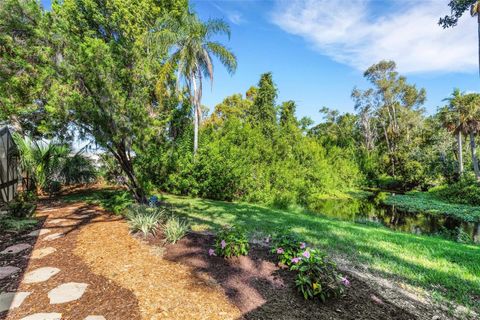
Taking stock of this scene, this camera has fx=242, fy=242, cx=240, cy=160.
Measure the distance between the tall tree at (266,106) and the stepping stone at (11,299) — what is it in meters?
12.9

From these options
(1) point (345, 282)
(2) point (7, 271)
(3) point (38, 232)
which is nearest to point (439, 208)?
(1) point (345, 282)

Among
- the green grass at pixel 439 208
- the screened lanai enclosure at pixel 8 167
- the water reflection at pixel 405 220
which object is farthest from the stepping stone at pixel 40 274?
the green grass at pixel 439 208

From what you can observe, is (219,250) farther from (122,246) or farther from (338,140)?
(338,140)

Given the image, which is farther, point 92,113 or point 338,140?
point 338,140

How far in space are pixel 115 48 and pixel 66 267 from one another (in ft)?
29.1

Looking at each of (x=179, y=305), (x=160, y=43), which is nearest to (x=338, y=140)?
(x=160, y=43)

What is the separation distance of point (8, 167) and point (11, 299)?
6.88m

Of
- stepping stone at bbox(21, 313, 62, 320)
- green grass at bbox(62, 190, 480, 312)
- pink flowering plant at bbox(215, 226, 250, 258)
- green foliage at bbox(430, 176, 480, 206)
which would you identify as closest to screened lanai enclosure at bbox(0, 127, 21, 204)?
green grass at bbox(62, 190, 480, 312)

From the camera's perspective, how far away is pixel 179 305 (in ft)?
7.55

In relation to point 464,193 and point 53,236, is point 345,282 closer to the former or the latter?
point 53,236

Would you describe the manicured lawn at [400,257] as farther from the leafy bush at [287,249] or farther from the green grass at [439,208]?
the green grass at [439,208]

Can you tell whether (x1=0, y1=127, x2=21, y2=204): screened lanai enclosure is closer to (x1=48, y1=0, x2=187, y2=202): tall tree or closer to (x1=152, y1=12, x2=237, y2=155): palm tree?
(x1=48, y1=0, x2=187, y2=202): tall tree

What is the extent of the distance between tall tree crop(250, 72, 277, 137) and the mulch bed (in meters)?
11.5

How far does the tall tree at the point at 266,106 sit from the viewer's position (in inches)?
569
